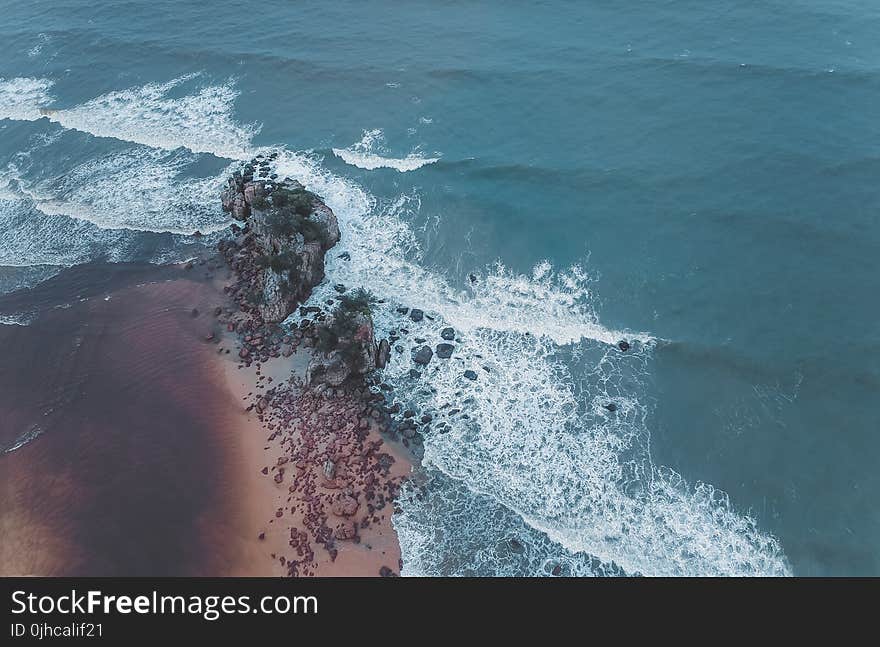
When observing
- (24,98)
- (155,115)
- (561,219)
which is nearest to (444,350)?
(561,219)

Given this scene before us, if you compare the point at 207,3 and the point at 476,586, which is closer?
the point at 476,586

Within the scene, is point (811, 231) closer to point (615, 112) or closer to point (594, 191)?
point (594, 191)

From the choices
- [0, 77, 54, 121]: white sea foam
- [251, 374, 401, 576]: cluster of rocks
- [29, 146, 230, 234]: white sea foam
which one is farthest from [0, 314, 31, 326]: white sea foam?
[0, 77, 54, 121]: white sea foam

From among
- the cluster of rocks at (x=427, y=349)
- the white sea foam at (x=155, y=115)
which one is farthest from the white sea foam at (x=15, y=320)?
the cluster of rocks at (x=427, y=349)

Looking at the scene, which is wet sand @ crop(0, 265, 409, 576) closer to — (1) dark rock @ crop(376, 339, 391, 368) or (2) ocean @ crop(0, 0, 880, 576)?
(2) ocean @ crop(0, 0, 880, 576)

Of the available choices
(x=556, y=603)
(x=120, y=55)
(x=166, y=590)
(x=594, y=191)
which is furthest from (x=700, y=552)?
(x=120, y=55)

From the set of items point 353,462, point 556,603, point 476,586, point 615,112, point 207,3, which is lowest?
point 353,462
